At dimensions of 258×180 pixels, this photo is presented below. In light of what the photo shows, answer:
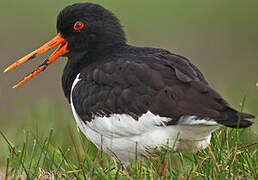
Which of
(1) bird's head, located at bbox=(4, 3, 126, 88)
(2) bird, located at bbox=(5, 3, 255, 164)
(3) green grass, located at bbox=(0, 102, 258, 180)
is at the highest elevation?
(1) bird's head, located at bbox=(4, 3, 126, 88)

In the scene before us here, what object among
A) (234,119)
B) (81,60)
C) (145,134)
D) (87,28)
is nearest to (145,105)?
(145,134)

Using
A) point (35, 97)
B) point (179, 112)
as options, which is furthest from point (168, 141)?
point (35, 97)

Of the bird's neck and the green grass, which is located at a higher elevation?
the bird's neck

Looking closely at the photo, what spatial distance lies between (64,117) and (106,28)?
2848mm

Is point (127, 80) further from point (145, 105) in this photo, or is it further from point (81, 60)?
point (81, 60)

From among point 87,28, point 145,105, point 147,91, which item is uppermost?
point 87,28

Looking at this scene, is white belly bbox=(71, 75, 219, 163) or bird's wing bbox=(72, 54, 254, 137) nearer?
bird's wing bbox=(72, 54, 254, 137)

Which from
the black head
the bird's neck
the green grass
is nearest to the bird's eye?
the black head

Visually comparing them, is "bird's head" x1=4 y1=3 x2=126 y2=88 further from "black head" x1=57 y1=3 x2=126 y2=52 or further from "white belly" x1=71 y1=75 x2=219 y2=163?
"white belly" x1=71 y1=75 x2=219 y2=163

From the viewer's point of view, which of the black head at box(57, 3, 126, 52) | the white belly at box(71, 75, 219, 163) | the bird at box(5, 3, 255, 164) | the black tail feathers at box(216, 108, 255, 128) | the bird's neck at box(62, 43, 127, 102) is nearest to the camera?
the black tail feathers at box(216, 108, 255, 128)

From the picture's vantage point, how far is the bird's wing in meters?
4.87

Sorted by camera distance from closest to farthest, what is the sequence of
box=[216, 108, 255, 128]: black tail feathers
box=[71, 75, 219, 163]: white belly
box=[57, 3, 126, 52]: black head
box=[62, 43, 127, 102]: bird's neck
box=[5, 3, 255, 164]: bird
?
box=[216, 108, 255, 128]: black tail feathers
box=[5, 3, 255, 164]: bird
box=[71, 75, 219, 163]: white belly
box=[62, 43, 127, 102]: bird's neck
box=[57, 3, 126, 52]: black head

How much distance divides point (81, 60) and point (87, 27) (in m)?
0.39

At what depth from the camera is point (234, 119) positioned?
4.63 meters
